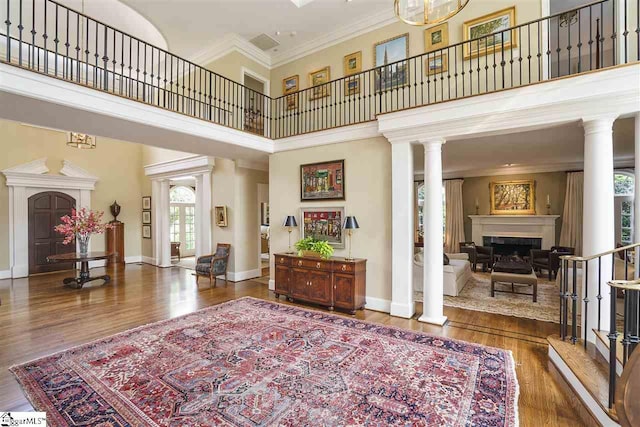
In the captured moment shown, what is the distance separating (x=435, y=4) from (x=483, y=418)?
11.3 ft

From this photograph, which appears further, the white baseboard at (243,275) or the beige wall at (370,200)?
the white baseboard at (243,275)

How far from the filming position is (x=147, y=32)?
691 centimetres

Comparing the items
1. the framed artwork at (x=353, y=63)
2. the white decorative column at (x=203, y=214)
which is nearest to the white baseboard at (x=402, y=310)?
the framed artwork at (x=353, y=63)

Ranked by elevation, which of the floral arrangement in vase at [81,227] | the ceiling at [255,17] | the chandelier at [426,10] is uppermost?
the ceiling at [255,17]

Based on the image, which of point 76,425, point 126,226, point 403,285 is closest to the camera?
point 76,425

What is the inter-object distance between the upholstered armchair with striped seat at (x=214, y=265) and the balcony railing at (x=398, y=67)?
307 cm

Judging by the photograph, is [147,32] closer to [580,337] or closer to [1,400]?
[1,400]

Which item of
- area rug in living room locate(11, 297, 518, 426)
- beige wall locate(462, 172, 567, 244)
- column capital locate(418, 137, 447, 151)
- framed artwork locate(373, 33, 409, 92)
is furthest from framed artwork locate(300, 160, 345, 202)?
beige wall locate(462, 172, 567, 244)

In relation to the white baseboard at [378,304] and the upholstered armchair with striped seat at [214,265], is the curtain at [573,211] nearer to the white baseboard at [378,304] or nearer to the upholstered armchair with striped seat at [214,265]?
the white baseboard at [378,304]

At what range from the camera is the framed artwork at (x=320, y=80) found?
22.1 ft

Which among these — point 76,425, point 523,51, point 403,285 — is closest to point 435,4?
point 523,51

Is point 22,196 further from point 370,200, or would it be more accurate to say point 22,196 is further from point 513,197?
point 513,197

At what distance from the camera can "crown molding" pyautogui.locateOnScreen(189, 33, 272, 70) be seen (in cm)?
685

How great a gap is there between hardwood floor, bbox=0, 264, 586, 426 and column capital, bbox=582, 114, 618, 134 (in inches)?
104
